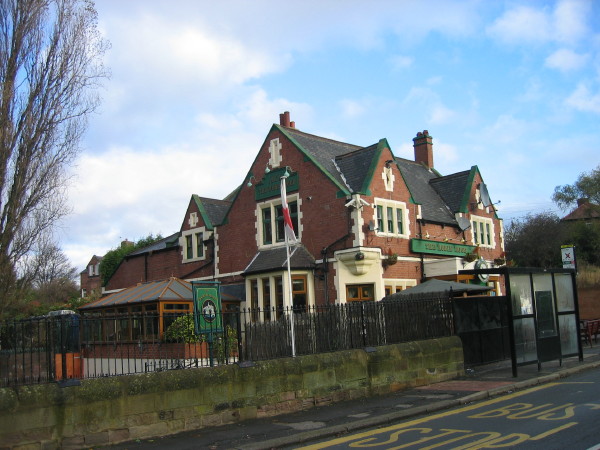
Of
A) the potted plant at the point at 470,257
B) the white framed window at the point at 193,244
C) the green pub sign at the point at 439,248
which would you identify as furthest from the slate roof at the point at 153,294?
the potted plant at the point at 470,257

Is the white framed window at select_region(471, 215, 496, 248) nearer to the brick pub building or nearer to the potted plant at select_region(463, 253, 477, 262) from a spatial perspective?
the brick pub building

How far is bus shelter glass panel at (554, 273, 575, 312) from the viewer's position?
55.6ft

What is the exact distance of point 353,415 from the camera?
11062mm

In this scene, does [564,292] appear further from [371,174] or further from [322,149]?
[322,149]

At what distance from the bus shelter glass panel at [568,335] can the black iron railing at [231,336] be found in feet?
11.1

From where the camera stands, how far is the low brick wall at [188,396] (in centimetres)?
875

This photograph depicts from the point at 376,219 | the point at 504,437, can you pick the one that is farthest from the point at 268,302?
the point at 504,437

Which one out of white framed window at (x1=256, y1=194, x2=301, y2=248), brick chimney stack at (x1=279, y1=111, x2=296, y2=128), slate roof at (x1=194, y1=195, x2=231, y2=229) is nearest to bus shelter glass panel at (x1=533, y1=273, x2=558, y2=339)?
white framed window at (x1=256, y1=194, x2=301, y2=248)

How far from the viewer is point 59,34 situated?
17.7m

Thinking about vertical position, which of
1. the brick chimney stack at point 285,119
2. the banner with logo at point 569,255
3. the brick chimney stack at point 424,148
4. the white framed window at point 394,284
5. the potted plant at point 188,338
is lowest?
the potted plant at point 188,338

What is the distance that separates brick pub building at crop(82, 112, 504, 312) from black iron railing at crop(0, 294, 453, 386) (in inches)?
346

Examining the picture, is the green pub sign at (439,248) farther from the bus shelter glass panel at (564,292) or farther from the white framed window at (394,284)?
the bus shelter glass panel at (564,292)

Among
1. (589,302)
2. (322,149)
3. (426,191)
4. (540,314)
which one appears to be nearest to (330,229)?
(322,149)

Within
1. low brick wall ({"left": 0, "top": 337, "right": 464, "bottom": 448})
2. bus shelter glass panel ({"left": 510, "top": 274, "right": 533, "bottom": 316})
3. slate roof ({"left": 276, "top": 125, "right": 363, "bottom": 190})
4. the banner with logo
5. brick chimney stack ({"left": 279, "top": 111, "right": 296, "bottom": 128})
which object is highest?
brick chimney stack ({"left": 279, "top": 111, "right": 296, "bottom": 128})
